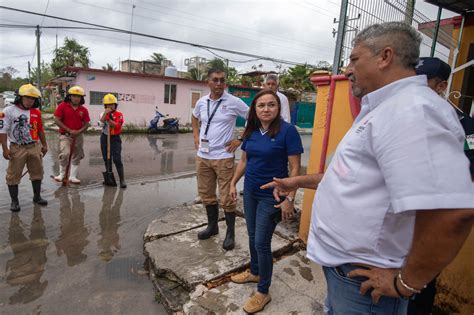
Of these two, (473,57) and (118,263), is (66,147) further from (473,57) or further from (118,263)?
(473,57)

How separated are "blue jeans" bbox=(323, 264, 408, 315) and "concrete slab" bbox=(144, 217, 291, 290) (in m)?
1.70

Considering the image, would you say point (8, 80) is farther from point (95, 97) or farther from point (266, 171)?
point (266, 171)

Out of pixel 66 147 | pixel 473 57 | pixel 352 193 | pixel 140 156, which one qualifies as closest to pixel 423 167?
pixel 352 193

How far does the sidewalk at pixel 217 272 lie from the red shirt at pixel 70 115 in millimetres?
2760

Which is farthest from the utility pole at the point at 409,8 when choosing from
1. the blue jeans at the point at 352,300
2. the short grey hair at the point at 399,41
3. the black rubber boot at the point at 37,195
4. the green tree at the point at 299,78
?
the green tree at the point at 299,78

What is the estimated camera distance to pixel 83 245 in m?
3.57

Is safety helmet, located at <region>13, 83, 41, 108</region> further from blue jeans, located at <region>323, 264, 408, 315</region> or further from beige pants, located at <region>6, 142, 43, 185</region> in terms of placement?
blue jeans, located at <region>323, 264, 408, 315</region>

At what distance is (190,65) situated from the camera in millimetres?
27969

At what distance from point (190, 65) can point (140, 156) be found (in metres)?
20.8

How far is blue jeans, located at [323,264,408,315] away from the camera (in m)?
1.15

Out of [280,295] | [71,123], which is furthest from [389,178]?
[71,123]

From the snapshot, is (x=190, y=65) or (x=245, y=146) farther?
(x=190, y=65)

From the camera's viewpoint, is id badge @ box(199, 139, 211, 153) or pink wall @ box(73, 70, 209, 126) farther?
pink wall @ box(73, 70, 209, 126)

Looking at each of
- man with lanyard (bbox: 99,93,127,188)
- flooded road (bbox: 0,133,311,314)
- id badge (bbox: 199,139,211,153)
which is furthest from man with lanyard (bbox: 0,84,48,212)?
id badge (bbox: 199,139,211,153)
